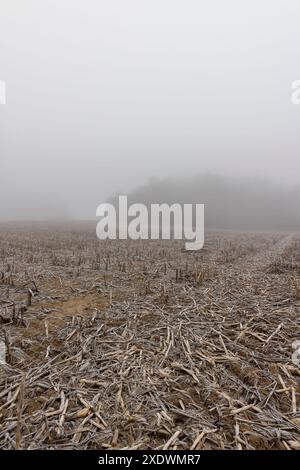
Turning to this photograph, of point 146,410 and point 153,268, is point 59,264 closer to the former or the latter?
point 153,268

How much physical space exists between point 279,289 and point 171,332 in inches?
165

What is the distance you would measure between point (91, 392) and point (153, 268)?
7332 mm

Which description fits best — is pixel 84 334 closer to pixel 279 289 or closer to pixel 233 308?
pixel 233 308

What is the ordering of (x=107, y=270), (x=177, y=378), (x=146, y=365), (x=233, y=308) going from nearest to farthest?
(x=177, y=378) → (x=146, y=365) → (x=233, y=308) → (x=107, y=270)

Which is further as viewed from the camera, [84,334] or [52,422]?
[84,334]

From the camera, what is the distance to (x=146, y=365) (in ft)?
12.6

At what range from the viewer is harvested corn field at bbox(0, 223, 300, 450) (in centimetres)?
270

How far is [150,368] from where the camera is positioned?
377 centimetres

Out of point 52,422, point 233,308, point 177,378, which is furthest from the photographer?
point 233,308

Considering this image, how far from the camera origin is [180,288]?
771cm

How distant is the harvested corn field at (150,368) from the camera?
2.70 m
